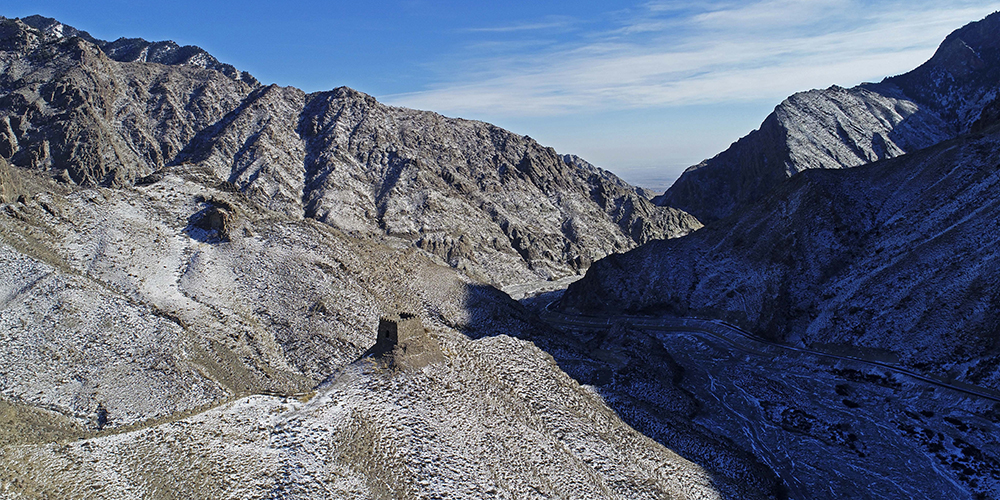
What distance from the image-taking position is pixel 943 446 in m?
29.6

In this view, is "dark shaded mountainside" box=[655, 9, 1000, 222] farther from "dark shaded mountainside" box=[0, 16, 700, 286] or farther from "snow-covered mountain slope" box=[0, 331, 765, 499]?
"snow-covered mountain slope" box=[0, 331, 765, 499]

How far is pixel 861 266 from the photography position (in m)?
45.3

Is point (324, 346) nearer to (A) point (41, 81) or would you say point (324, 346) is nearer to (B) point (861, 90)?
(A) point (41, 81)

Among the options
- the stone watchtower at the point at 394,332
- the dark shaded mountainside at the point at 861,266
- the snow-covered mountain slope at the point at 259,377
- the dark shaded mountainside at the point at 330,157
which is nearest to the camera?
the snow-covered mountain slope at the point at 259,377

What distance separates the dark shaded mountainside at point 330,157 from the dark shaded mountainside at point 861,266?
91.1 feet

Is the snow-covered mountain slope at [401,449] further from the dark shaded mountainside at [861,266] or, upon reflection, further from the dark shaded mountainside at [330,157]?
the dark shaded mountainside at [330,157]

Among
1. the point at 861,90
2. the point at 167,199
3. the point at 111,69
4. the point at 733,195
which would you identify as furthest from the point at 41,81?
the point at 861,90

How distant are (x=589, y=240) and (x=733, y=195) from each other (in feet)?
141

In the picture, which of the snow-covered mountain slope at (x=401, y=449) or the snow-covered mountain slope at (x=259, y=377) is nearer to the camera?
the snow-covered mountain slope at (x=401, y=449)

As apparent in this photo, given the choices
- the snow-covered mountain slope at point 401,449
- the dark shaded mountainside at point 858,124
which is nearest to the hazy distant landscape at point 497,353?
the snow-covered mountain slope at point 401,449

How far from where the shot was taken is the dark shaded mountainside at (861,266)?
3662 cm

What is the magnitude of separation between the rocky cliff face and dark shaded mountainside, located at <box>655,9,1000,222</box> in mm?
57121

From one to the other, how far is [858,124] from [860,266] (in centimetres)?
8430

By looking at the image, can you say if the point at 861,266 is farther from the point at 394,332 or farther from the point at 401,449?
the point at 401,449
